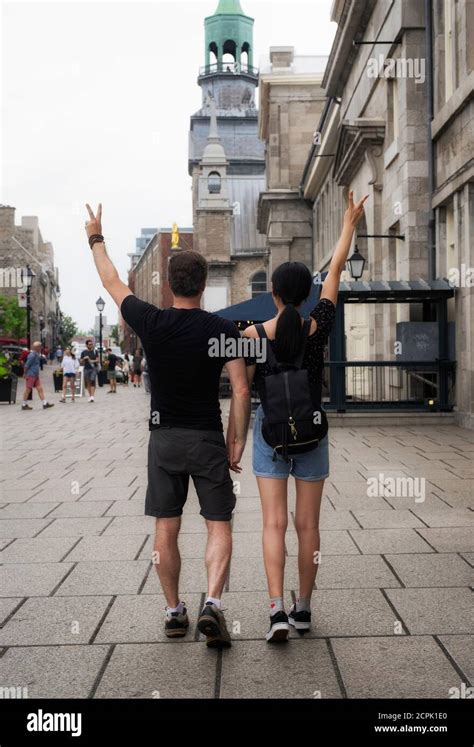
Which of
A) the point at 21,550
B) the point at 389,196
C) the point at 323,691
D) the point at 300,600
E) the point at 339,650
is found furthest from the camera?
the point at 389,196

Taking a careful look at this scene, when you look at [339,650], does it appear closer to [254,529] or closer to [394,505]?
[254,529]

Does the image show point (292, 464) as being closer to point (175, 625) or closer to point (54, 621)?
point (175, 625)

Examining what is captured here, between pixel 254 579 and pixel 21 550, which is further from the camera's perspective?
pixel 21 550

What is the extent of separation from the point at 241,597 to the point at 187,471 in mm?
1162

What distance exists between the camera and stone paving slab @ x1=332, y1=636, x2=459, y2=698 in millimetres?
3518

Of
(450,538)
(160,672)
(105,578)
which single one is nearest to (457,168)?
(450,538)

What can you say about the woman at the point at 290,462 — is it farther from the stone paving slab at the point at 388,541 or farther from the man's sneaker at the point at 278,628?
the stone paving slab at the point at 388,541

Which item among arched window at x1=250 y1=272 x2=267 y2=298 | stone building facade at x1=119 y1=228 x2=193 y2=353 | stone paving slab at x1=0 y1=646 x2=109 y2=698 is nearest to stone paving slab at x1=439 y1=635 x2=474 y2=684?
stone paving slab at x1=0 y1=646 x2=109 y2=698

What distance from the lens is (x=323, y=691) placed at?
3.53 metres

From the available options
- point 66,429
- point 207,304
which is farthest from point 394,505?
point 207,304

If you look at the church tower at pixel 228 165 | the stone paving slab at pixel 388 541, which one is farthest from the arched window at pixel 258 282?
the stone paving slab at pixel 388 541

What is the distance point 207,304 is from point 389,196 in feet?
163
